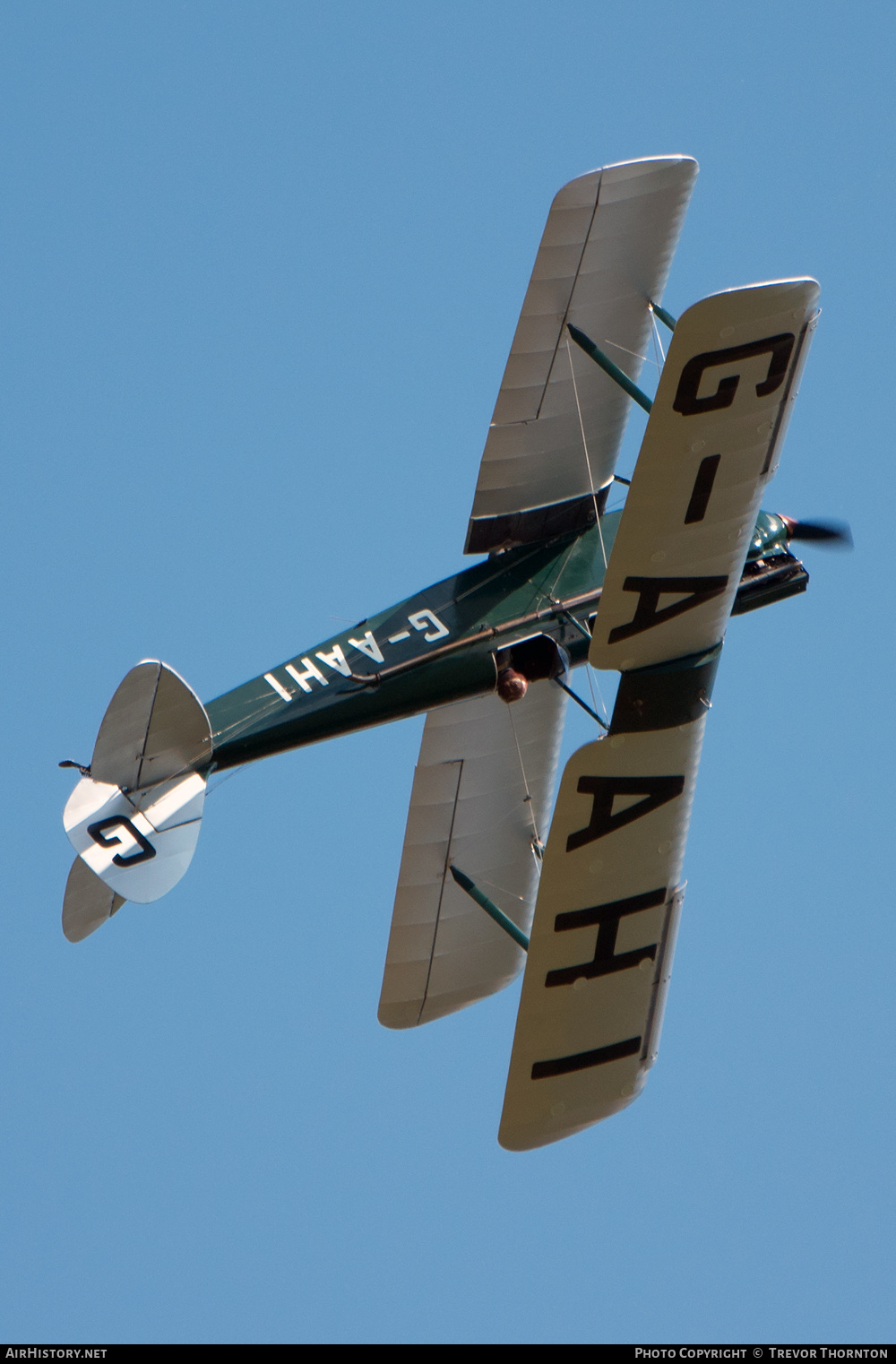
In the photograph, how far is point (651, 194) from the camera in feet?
36.3

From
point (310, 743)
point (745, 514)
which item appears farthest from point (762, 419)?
point (310, 743)

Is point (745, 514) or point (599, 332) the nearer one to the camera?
point (745, 514)

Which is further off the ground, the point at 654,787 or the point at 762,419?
the point at 762,419

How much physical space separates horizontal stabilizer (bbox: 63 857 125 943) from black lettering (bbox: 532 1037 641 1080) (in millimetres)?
2879

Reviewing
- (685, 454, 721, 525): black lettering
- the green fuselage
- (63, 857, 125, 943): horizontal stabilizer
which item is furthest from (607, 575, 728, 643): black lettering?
(63, 857, 125, 943): horizontal stabilizer

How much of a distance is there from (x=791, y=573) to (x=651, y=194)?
2.60 meters

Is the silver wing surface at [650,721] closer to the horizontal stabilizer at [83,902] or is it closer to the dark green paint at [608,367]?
the dark green paint at [608,367]

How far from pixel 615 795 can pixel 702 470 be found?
2.04 metres

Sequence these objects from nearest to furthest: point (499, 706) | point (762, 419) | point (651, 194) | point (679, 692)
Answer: point (762, 419)
point (679, 692)
point (651, 194)
point (499, 706)

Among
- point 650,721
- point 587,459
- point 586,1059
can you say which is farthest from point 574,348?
point 586,1059

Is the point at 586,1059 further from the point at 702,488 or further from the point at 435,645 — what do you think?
the point at 702,488

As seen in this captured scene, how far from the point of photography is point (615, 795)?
10414 mm
